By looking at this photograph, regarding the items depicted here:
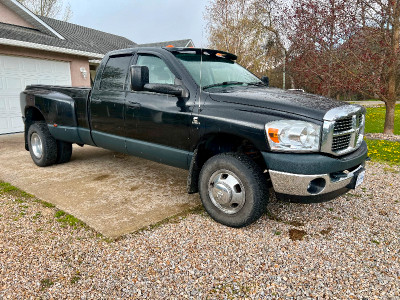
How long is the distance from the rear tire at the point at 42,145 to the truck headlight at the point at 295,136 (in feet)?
13.8

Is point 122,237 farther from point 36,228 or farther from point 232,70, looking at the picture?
point 232,70

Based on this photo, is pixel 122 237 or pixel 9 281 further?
pixel 122 237

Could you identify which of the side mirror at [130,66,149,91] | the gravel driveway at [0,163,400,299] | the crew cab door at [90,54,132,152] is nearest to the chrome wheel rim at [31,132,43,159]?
the crew cab door at [90,54,132,152]

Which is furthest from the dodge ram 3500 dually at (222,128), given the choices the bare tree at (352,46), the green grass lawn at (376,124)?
the green grass lawn at (376,124)

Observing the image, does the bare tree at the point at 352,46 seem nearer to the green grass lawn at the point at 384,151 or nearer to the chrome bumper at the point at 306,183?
the green grass lawn at the point at 384,151

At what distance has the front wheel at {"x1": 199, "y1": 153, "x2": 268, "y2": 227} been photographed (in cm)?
289

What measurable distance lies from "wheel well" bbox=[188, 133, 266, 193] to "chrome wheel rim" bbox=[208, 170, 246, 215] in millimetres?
267

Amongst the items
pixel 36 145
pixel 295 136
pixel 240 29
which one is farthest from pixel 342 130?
pixel 240 29

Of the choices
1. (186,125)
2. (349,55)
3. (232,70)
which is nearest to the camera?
(186,125)

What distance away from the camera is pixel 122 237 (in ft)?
9.66

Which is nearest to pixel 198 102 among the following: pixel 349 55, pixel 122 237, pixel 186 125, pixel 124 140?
pixel 186 125

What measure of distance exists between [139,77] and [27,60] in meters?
8.54

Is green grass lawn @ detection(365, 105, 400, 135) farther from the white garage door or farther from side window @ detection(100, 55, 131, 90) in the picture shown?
the white garage door

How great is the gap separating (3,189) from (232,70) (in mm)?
3747
